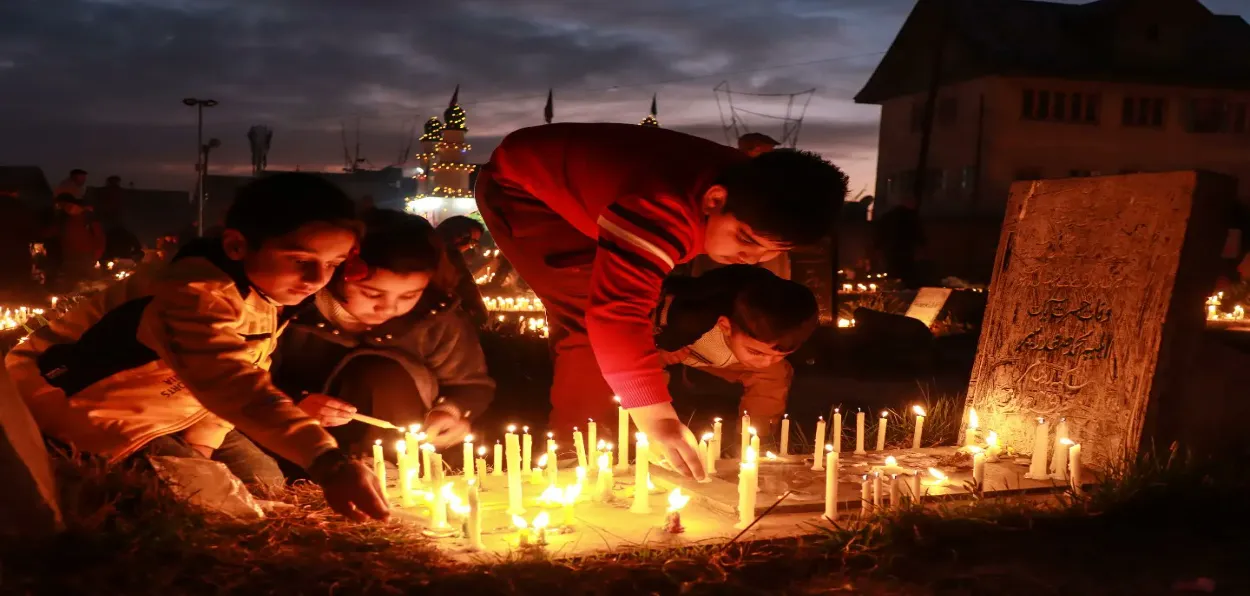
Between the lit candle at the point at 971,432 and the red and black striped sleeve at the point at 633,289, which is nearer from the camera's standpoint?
the red and black striped sleeve at the point at 633,289

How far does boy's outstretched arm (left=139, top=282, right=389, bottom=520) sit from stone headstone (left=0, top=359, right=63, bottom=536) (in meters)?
0.44

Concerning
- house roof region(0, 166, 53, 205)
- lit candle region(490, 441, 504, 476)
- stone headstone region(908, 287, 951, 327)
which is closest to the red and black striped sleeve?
lit candle region(490, 441, 504, 476)

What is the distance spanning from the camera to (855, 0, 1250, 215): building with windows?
1118 inches

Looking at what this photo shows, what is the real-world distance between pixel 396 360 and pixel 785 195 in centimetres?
190

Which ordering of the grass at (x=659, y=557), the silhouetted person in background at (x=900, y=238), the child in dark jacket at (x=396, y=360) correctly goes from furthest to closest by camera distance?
the silhouetted person in background at (x=900, y=238) → the child in dark jacket at (x=396, y=360) → the grass at (x=659, y=557)

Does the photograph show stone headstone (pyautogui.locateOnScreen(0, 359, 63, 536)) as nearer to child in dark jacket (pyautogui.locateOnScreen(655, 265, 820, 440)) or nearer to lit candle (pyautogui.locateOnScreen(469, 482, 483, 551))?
lit candle (pyautogui.locateOnScreen(469, 482, 483, 551))

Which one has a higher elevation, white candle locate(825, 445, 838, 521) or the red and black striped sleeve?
the red and black striped sleeve

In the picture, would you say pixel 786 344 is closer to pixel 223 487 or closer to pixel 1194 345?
pixel 1194 345

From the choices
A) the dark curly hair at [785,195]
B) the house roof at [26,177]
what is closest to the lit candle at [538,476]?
the dark curly hair at [785,195]

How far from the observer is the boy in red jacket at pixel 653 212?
11.8 feet

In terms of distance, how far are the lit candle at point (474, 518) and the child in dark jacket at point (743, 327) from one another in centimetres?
181

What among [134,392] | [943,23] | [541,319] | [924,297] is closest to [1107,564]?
[134,392]

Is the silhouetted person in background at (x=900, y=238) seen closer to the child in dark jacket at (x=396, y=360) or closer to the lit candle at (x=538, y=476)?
the child in dark jacket at (x=396, y=360)

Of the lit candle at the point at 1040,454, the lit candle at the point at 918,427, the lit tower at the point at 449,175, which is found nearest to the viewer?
the lit candle at the point at 1040,454
